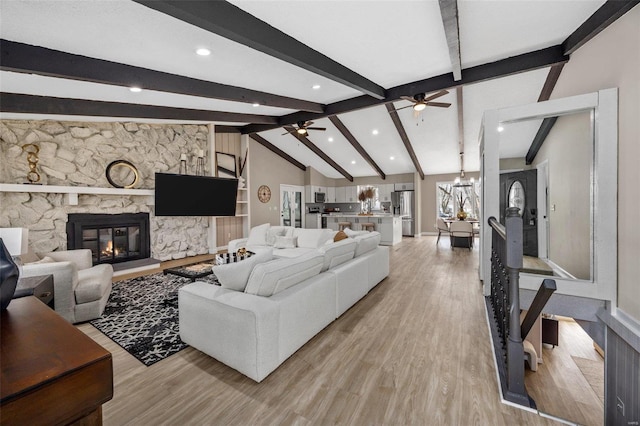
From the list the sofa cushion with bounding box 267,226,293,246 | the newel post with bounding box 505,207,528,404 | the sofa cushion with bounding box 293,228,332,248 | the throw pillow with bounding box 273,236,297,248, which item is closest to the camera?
the newel post with bounding box 505,207,528,404

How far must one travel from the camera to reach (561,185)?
3.39 metres

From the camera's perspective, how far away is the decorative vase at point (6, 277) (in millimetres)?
1021

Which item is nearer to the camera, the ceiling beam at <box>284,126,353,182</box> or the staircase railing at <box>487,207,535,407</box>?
the staircase railing at <box>487,207,535,407</box>

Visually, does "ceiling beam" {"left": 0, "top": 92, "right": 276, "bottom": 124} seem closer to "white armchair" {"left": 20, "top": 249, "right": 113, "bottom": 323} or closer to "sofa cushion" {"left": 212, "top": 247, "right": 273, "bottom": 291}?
"white armchair" {"left": 20, "top": 249, "right": 113, "bottom": 323}

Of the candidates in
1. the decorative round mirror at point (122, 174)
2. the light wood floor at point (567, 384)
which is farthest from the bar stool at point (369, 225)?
the decorative round mirror at point (122, 174)

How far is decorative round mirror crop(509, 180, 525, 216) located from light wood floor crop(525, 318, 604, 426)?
1857mm

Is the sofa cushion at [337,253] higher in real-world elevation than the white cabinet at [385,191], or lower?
lower

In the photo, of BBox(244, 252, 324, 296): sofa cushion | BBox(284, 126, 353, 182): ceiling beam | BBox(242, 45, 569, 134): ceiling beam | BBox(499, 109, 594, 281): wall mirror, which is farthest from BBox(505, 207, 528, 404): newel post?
BBox(284, 126, 353, 182): ceiling beam

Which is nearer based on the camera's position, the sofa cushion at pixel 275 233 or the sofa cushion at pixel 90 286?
the sofa cushion at pixel 90 286

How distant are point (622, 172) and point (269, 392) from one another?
3.44 m

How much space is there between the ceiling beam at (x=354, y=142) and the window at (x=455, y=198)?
7.95 ft

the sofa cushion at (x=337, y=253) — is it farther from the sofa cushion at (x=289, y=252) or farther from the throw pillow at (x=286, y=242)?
the throw pillow at (x=286, y=242)

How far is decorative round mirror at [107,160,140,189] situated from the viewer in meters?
5.16

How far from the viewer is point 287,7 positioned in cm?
236
